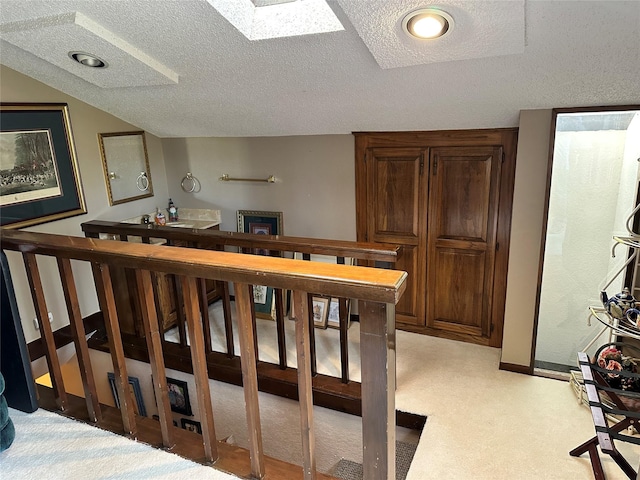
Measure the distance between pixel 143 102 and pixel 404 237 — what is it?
87.4 inches

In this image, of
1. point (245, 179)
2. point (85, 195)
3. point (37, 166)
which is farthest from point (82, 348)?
point (245, 179)

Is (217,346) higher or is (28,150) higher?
(28,150)

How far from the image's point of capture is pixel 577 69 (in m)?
2.07

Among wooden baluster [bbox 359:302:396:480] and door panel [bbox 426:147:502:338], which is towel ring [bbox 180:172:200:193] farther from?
wooden baluster [bbox 359:302:396:480]

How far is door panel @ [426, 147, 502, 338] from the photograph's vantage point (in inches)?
119

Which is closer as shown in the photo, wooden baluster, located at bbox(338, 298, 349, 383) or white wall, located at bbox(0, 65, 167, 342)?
wooden baluster, located at bbox(338, 298, 349, 383)

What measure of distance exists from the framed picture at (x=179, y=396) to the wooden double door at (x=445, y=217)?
172 centimetres

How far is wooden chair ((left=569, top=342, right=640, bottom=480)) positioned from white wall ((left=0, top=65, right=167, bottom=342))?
11.5ft

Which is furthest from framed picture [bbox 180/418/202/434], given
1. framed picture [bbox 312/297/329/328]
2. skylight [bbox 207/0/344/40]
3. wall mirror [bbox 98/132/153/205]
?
skylight [bbox 207/0/344/40]

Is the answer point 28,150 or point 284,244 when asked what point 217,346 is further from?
point 28,150

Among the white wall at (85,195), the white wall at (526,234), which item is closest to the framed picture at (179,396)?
the white wall at (85,195)

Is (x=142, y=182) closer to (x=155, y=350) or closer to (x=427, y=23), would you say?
(x=155, y=350)

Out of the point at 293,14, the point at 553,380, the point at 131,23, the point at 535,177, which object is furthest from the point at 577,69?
the point at 131,23

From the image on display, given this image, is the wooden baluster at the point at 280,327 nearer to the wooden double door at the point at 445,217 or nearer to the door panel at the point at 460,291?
the wooden double door at the point at 445,217
